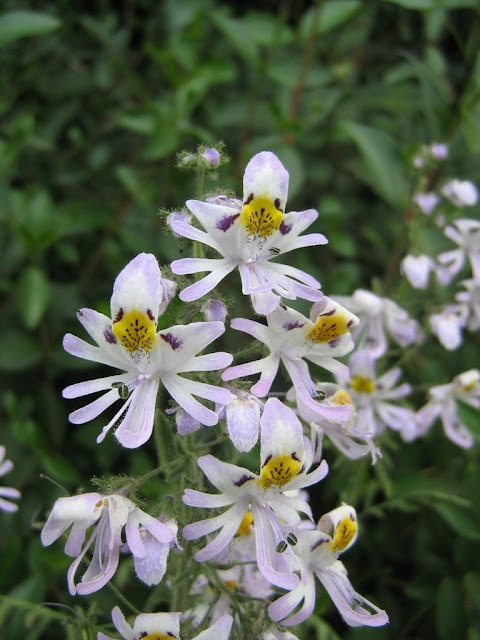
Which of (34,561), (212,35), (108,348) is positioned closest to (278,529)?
(108,348)

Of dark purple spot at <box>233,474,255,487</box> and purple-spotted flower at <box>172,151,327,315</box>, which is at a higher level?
purple-spotted flower at <box>172,151,327,315</box>

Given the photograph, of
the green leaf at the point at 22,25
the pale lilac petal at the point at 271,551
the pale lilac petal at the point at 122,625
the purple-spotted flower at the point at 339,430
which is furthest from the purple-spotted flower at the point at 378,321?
the green leaf at the point at 22,25

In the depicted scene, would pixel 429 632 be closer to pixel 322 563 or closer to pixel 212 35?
pixel 322 563

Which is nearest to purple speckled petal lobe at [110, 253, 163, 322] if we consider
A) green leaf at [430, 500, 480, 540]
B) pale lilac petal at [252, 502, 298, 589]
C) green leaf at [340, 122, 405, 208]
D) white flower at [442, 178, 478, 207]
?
pale lilac petal at [252, 502, 298, 589]

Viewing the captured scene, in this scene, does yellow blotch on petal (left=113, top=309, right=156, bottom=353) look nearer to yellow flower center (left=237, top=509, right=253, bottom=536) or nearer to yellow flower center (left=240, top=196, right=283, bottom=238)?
yellow flower center (left=240, top=196, right=283, bottom=238)

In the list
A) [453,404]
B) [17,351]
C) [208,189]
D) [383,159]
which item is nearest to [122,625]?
[453,404]
